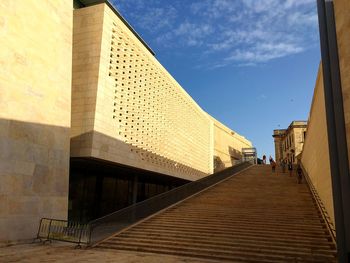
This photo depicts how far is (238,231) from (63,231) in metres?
5.74

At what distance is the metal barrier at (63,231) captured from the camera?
10970mm

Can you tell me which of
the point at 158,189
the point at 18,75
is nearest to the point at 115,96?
the point at 18,75

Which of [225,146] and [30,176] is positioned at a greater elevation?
[225,146]

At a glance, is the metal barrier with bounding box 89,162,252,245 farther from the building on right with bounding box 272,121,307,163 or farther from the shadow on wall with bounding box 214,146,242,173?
the building on right with bounding box 272,121,307,163

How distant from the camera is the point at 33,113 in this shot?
12.6m

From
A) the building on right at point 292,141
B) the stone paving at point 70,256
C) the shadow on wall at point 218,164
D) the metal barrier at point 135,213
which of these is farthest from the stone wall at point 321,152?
the building on right at point 292,141

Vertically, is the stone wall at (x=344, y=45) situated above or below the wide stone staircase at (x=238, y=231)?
above

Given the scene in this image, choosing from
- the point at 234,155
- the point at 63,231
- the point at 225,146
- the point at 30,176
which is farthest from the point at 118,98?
the point at 234,155

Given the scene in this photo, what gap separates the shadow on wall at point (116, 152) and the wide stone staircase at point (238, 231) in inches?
168

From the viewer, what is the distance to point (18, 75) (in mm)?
12078

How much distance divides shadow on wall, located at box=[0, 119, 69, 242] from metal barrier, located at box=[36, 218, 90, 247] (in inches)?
11.6

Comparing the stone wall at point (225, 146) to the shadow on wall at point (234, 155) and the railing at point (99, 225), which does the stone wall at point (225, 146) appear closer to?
the shadow on wall at point (234, 155)

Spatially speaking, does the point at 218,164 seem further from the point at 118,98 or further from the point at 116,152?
the point at 116,152

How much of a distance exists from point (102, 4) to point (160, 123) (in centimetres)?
951
